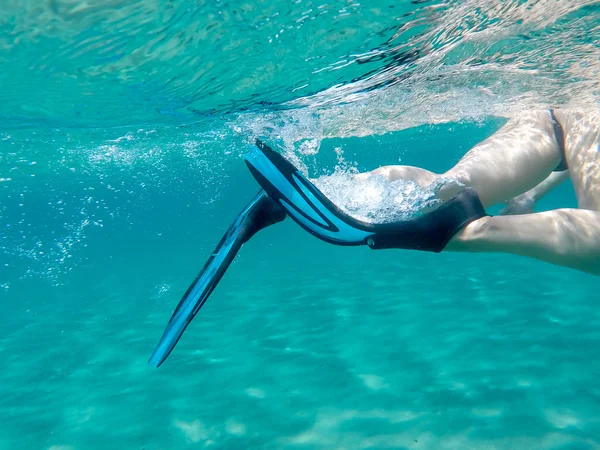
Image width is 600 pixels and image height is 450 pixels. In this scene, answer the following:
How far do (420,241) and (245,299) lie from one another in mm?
12236

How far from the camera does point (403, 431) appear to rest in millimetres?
5781

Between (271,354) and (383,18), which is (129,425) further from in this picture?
(383,18)

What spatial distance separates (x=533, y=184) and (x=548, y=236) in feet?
6.61

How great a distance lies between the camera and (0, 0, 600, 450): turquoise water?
20.1 ft

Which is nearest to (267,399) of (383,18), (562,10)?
(383,18)

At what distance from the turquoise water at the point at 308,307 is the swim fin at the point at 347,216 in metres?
3.31

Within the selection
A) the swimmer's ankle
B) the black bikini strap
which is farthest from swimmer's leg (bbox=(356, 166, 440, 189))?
the black bikini strap

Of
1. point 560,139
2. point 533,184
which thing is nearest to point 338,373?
point 533,184

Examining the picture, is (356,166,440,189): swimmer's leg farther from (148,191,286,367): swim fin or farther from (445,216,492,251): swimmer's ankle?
(148,191,286,367): swim fin

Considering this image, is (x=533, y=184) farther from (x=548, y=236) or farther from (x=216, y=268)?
Answer: (x=216, y=268)

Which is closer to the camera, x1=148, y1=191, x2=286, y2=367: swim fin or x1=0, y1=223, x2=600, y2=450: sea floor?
x1=148, y1=191, x2=286, y2=367: swim fin

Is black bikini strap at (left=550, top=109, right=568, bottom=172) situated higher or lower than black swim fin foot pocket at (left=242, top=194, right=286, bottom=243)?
lower

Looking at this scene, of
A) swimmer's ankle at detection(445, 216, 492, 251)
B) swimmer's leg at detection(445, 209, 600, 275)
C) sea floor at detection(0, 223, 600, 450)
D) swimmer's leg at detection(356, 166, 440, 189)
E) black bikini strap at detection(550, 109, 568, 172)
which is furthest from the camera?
sea floor at detection(0, 223, 600, 450)

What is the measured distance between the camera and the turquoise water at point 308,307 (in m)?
6.14
